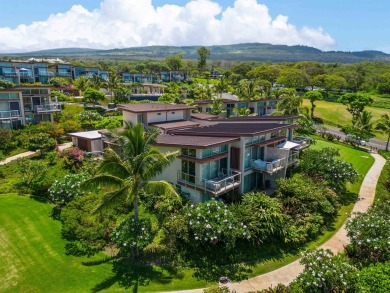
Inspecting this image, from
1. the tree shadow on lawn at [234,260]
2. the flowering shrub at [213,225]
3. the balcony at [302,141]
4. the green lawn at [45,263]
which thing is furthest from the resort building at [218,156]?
the green lawn at [45,263]

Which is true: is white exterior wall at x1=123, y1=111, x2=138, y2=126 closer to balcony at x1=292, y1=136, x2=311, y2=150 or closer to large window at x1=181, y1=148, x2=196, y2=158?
large window at x1=181, y1=148, x2=196, y2=158

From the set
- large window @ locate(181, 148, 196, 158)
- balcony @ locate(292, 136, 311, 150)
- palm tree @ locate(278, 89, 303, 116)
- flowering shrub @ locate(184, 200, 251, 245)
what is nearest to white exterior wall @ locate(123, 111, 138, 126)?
large window @ locate(181, 148, 196, 158)

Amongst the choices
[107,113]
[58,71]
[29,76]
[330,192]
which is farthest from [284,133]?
[58,71]

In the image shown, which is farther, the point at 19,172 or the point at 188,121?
the point at 188,121

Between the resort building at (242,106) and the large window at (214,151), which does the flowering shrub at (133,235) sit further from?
the resort building at (242,106)

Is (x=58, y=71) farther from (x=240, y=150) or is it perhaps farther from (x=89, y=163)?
(x=240, y=150)

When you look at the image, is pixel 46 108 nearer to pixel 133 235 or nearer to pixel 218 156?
pixel 218 156
